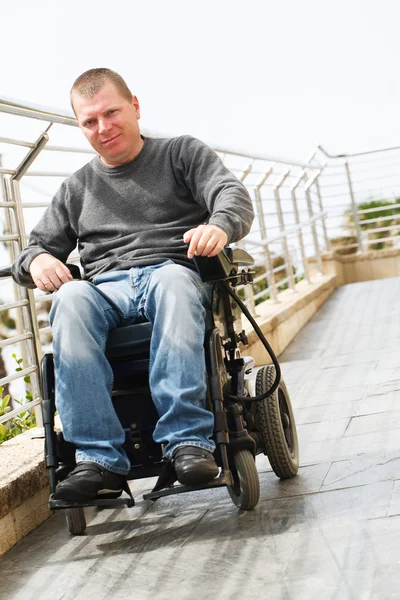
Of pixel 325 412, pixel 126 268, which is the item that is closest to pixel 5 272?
pixel 126 268

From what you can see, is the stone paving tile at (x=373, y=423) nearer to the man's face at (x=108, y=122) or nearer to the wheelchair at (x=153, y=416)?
the wheelchair at (x=153, y=416)

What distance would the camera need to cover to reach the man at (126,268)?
235 centimetres

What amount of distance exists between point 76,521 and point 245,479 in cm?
50

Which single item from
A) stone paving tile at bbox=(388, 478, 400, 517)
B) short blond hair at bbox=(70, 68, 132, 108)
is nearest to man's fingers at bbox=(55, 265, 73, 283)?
short blond hair at bbox=(70, 68, 132, 108)

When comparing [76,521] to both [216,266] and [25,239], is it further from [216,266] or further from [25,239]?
[25,239]

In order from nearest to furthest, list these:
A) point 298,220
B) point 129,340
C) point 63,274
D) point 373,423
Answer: point 129,340 → point 63,274 → point 373,423 → point 298,220

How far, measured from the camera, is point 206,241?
93.1 inches

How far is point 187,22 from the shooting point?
1229 inches

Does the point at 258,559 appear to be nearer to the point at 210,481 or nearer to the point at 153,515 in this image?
the point at 210,481

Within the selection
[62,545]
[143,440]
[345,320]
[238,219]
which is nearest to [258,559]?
[143,440]

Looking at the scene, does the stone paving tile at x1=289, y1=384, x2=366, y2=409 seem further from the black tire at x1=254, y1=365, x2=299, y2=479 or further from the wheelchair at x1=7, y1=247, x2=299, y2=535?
the wheelchair at x1=7, y1=247, x2=299, y2=535

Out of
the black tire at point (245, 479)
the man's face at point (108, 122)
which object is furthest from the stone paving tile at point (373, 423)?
the man's face at point (108, 122)

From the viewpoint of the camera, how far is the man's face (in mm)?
2736

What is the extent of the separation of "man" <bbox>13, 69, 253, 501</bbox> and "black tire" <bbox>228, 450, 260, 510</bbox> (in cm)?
14
